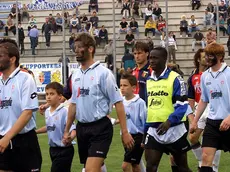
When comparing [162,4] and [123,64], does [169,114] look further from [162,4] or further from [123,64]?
[162,4]

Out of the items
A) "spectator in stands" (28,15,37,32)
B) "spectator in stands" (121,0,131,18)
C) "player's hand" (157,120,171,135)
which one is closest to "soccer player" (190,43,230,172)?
"player's hand" (157,120,171,135)

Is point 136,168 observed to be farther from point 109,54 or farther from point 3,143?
point 109,54

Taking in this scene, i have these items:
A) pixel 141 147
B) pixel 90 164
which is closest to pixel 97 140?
pixel 90 164

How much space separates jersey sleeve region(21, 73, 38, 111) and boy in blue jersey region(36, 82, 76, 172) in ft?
6.73

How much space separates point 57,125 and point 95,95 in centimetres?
166

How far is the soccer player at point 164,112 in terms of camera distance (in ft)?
32.7

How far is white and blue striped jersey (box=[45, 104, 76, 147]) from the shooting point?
35.2ft

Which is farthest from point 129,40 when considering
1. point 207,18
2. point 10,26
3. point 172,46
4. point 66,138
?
point 66,138

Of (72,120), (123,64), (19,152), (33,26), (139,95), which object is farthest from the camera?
(33,26)

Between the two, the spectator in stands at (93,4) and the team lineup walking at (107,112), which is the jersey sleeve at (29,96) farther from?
the spectator in stands at (93,4)

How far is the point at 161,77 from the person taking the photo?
1012cm

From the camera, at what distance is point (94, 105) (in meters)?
9.29

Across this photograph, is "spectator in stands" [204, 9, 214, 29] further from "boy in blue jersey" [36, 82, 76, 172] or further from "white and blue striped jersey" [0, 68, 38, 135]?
"white and blue striped jersey" [0, 68, 38, 135]

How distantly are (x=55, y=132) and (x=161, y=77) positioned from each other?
1894mm
